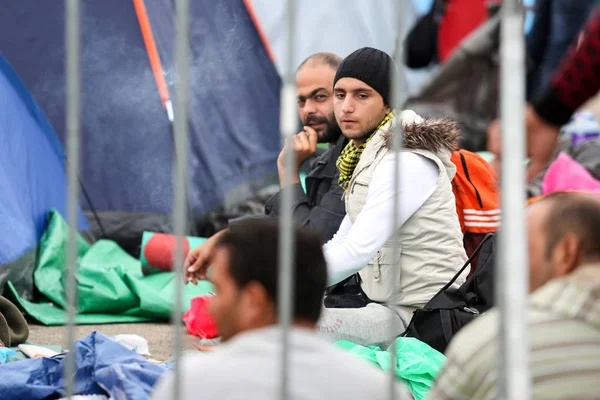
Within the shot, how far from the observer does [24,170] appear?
12.8ft

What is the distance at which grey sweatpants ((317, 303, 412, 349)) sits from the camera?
2.42 m

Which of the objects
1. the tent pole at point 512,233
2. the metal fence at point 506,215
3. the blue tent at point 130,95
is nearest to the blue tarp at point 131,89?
the blue tent at point 130,95

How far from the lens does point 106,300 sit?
11.5 ft

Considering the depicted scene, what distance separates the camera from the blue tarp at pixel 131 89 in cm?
417

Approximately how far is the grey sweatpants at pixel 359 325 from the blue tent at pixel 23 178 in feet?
5.07

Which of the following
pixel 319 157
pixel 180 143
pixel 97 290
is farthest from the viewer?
pixel 97 290

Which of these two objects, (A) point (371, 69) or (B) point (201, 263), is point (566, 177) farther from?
(B) point (201, 263)

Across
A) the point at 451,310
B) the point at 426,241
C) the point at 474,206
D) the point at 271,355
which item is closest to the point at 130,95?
the point at 474,206

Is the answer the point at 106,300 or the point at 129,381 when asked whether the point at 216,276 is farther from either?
the point at 106,300

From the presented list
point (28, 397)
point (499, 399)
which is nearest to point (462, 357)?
point (499, 399)

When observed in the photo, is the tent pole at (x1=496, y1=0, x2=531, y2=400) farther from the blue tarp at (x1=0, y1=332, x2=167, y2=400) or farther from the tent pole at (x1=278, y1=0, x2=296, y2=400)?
the blue tarp at (x1=0, y1=332, x2=167, y2=400)

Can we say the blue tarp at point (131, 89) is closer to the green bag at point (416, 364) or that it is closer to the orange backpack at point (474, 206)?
the orange backpack at point (474, 206)

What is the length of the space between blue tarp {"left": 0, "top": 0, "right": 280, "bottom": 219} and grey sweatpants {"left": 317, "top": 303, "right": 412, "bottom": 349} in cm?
200

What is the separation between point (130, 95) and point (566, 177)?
1958 millimetres
